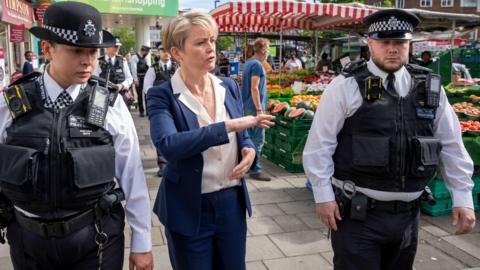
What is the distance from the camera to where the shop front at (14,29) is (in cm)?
1273

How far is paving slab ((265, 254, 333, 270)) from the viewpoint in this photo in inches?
153

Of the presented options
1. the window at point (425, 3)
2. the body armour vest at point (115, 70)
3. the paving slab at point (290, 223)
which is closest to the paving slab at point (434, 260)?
the paving slab at point (290, 223)

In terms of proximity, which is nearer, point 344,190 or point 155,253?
point 344,190

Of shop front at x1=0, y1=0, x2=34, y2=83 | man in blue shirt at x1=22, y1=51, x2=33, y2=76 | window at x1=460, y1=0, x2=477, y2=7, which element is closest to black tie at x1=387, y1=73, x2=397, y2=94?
shop front at x1=0, y1=0, x2=34, y2=83

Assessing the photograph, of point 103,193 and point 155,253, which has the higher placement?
point 103,193

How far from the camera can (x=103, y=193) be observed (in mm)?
2049

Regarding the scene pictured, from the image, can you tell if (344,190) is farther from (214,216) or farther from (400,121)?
(214,216)

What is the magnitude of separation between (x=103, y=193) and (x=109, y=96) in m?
0.44

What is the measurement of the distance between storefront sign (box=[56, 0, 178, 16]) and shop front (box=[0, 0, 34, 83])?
3540 mm

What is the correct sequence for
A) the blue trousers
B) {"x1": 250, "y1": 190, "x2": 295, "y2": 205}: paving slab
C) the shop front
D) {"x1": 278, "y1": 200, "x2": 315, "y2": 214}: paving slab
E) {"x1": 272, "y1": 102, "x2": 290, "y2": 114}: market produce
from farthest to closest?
1. the shop front
2. {"x1": 272, "y1": 102, "x2": 290, "y2": 114}: market produce
3. {"x1": 250, "y1": 190, "x2": 295, "y2": 205}: paving slab
4. {"x1": 278, "y1": 200, "x2": 315, "y2": 214}: paving slab
5. the blue trousers

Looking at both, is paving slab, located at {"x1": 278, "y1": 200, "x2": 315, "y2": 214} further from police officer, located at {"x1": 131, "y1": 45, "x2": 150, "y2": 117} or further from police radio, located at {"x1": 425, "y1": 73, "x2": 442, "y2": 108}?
police officer, located at {"x1": 131, "y1": 45, "x2": 150, "y2": 117}

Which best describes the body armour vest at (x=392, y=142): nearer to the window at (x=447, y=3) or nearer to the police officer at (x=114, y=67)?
the police officer at (x=114, y=67)

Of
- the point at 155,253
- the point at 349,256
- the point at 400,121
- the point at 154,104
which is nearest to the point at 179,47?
the point at 154,104

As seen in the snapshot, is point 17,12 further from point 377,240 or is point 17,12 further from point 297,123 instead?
point 377,240
